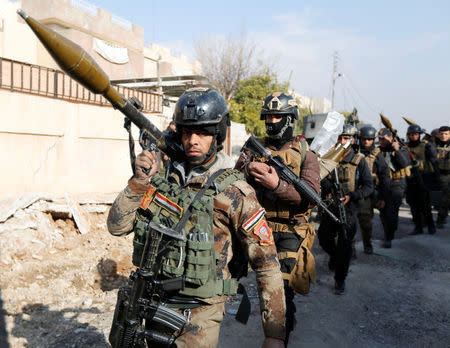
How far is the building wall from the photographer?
20.8ft

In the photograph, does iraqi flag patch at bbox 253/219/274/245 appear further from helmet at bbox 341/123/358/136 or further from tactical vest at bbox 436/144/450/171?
tactical vest at bbox 436/144/450/171

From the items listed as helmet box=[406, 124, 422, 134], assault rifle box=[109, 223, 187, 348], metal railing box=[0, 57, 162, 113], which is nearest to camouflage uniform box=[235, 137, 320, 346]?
assault rifle box=[109, 223, 187, 348]

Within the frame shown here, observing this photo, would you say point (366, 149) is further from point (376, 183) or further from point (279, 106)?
point (279, 106)

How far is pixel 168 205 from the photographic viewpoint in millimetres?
1827

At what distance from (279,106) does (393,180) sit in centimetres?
467

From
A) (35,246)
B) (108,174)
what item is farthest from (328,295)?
(108,174)

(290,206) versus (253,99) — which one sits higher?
(253,99)

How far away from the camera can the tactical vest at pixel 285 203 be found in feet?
10.2

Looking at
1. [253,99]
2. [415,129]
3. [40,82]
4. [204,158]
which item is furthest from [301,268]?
[253,99]

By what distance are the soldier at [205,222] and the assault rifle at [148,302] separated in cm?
7

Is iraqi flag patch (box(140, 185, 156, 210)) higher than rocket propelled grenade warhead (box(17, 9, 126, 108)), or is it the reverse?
rocket propelled grenade warhead (box(17, 9, 126, 108))

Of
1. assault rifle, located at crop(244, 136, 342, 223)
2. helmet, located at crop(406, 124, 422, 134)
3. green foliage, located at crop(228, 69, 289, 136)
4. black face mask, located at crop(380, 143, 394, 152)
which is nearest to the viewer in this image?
assault rifle, located at crop(244, 136, 342, 223)

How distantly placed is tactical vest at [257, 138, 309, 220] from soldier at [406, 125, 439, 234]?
5.42 metres

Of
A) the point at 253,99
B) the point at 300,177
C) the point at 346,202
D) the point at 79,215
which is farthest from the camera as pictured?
the point at 253,99
